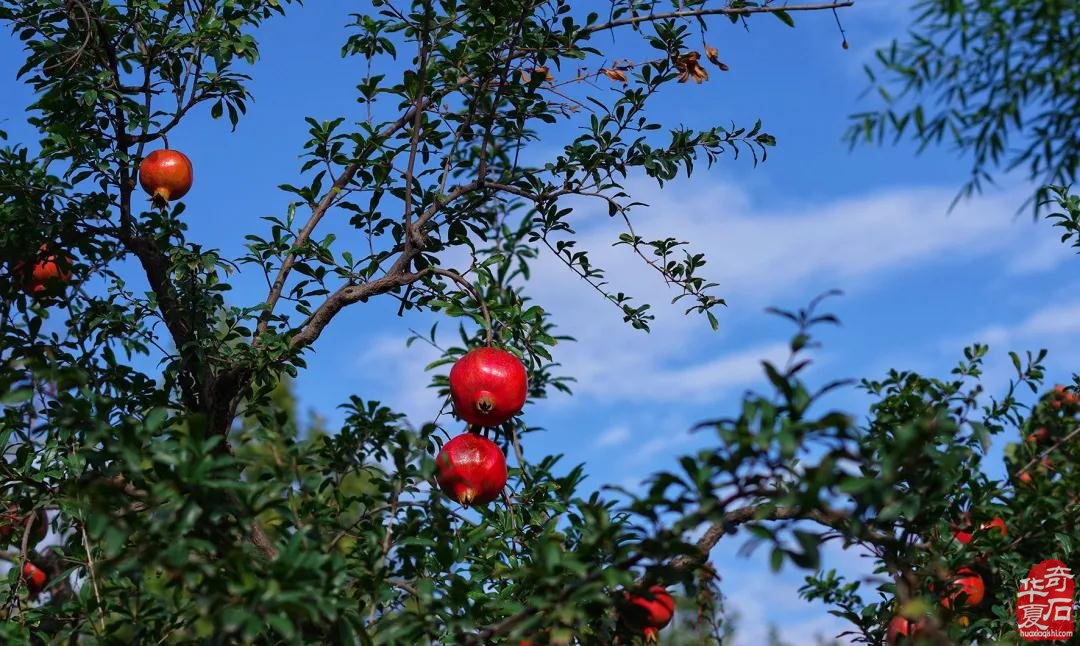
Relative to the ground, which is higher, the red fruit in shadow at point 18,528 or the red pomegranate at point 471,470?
the red fruit in shadow at point 18,528

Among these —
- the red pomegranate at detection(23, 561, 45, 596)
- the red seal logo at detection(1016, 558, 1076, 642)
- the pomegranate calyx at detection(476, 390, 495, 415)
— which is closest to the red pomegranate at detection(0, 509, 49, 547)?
the red pomegranate at detection(23, 561, 45, 596)

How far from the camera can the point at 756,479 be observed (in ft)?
7.14

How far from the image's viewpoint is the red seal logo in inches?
156

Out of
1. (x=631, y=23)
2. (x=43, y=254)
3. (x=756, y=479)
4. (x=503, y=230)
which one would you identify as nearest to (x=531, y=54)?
(x=631, y=23)

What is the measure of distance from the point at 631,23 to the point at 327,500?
2251 mm

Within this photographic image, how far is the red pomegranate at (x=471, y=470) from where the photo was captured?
3242 millimetres

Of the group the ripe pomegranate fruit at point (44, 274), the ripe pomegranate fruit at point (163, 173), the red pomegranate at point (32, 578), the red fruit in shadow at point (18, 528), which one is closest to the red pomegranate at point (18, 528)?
the red fruit in shadow at point (18, 528)

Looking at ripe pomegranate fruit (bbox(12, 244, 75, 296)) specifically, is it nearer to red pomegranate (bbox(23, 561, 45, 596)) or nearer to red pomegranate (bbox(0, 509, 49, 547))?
red pomegranate (bbox(0, 509, 49, 547))

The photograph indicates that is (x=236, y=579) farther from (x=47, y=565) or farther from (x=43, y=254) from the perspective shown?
(x=43, y=254)

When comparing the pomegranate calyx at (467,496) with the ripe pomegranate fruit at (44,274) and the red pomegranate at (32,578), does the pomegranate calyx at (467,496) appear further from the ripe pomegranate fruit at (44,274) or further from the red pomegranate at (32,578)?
the ripe pomegranate fruit at (44,274)

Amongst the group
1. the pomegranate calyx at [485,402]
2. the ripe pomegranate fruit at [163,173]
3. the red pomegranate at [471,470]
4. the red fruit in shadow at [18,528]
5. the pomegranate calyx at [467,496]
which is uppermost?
the ripe pomegranate fruit at [163,173]

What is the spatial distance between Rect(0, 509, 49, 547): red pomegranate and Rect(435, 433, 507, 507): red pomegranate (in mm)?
1718

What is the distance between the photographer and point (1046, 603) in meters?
4.08

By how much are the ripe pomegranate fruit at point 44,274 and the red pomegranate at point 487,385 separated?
69.2 inches
